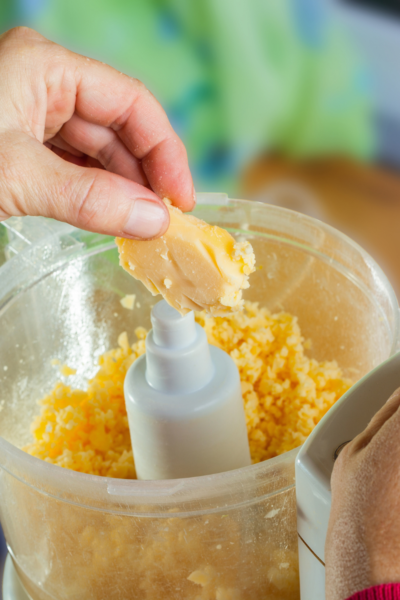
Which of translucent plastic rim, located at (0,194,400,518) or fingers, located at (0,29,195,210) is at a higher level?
fingers, located at (0,29,195,210)

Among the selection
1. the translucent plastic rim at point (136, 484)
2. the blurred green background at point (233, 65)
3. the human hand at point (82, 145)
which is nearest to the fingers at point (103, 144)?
the human hand at point (82, 145)

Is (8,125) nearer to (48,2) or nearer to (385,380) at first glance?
(385,380)

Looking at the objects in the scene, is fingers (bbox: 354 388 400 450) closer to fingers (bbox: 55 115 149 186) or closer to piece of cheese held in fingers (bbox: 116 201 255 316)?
piece of cheese held in fingers (bbox: 116 201 255 316)

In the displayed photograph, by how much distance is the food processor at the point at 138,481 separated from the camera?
1.30ft

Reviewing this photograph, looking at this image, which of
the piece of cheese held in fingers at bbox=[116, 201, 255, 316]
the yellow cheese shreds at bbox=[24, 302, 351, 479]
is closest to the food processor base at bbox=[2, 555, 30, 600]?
the yellow cheese shreds at bbox=[24, 302, 351, 479]

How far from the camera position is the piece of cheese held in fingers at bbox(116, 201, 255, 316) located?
0.42m

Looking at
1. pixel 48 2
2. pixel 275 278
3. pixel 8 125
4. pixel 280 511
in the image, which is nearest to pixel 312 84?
pixel 48 2

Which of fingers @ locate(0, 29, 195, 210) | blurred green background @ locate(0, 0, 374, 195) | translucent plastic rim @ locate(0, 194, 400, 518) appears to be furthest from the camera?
blurred green background @ locate(0, 0, 374, 195)

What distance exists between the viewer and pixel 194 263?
1.39 ft

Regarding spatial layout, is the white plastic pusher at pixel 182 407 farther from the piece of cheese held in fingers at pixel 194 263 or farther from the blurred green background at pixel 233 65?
the blurred green background at pixel 233 65

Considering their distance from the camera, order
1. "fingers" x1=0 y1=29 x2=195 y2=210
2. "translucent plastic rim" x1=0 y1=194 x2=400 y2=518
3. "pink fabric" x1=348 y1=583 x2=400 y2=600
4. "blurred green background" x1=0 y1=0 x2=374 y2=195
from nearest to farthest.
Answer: "pink fabric" x1=348 y1=583 x2=400 y2=600 < "translucent plastic rim" x1=0 y1=194 x2=400 y2=518 < "fingers" x1=0 y1=29 x2=195 y2=210 < "blurred green background" x1=0 y1=0 x2=374 y2=195

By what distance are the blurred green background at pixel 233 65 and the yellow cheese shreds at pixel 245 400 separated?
620 mm

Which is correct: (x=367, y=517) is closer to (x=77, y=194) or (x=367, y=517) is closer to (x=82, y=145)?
(x=77, y=194)

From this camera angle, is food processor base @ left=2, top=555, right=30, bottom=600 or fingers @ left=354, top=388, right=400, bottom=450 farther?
food processor base @ left=2, top=555, right=30, bottom=600
